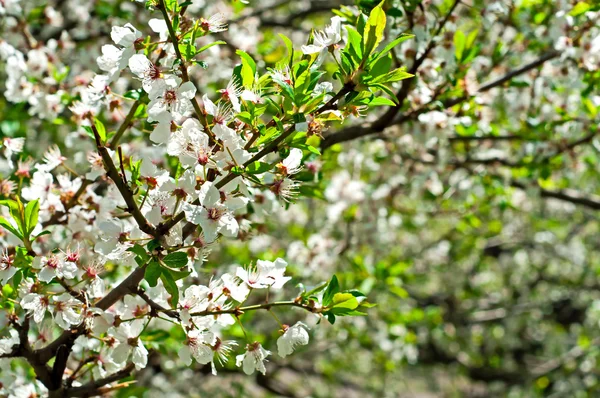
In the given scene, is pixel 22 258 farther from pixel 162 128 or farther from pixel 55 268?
pixel 162 128

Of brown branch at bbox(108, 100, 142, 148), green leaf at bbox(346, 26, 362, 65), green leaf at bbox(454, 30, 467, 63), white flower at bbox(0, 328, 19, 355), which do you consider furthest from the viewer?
green leaf at bbox(454, 30, 467, 63)

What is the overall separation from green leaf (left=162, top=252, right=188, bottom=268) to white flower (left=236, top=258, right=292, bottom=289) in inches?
Result: 7.3

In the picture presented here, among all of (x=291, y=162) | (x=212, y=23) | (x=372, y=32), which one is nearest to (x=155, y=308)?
(x=291, y=162)

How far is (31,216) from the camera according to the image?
1.80 meters

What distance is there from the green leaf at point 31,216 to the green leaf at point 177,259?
45cm

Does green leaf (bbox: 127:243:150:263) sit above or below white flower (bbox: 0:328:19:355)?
above

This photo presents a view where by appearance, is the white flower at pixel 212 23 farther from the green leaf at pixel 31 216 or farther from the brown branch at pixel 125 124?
the green leaf at pixel 31 216

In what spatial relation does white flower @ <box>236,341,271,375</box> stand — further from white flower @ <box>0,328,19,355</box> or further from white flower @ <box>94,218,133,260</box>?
white flower @ <box>0,328,19,355</box>

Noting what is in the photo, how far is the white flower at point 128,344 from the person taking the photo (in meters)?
1.86

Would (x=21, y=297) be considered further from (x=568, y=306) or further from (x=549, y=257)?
(x=568, y=306)

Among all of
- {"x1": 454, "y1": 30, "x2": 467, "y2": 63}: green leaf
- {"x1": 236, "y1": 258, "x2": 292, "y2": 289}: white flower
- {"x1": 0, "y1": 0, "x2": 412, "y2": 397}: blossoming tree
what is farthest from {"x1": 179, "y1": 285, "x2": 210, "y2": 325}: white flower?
{"x1": 454, "y1": 30, "x2": 467, "y2": 63}: green leaf

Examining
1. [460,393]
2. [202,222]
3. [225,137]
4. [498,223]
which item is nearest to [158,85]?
[225,137]

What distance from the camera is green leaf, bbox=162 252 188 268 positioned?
5.30 feet

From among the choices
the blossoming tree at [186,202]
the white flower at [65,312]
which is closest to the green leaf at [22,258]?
the blossoming tree at [186,202]
